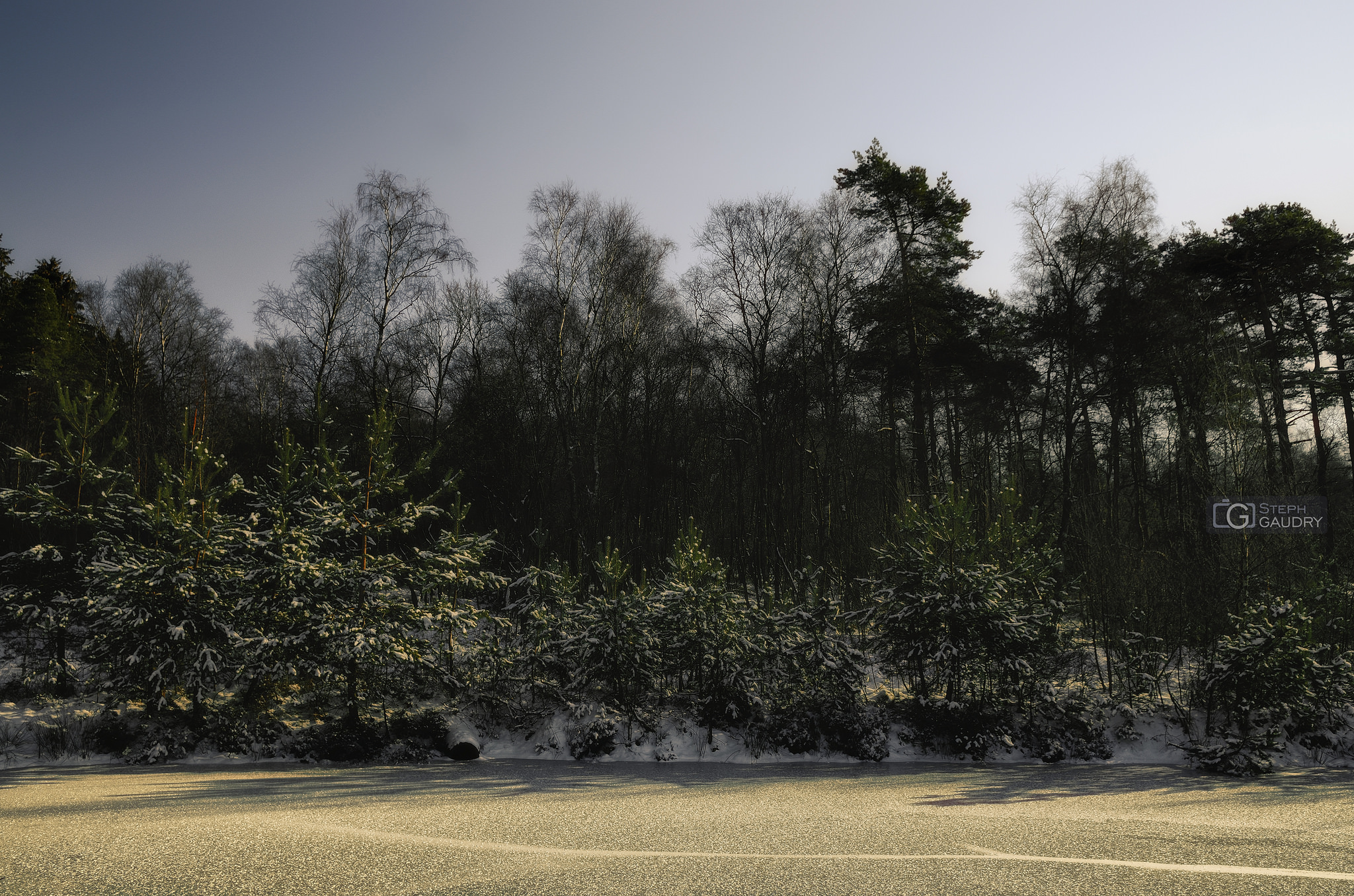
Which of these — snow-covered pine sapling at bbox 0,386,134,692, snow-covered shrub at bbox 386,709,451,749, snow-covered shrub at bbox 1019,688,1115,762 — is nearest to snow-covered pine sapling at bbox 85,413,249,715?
snow-covered pine sapling at bbox 0,386,134,692

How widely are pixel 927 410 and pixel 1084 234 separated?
20.3 ft

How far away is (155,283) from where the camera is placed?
22.9m

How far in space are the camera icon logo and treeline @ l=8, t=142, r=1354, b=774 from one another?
87 centimetres

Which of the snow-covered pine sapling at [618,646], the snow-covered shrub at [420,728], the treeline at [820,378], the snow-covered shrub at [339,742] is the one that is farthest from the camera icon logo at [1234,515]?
the snow-covered shrub at [339,742]

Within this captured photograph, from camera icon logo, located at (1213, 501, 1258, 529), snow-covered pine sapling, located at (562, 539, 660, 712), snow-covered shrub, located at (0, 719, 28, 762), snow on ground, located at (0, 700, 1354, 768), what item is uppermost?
camera icon logo, located at (1213, 501, 1258, 529)

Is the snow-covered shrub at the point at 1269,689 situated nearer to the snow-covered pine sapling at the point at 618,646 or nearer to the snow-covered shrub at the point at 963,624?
the snow-covered shrub at the point at 963,624

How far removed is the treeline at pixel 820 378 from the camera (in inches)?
681

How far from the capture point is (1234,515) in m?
11.9

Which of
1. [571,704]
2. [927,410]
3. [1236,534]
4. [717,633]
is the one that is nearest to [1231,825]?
[717,633]

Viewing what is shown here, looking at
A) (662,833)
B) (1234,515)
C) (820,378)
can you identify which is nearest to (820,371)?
(820,378)

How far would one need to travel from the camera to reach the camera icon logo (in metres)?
11.7

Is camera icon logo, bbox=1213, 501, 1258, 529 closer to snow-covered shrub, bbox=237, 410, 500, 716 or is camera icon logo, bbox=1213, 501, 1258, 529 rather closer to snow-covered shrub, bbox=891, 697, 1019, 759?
snow-covered shrub, bbox=891, 697, 1019, 759

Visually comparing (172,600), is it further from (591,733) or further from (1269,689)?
(1269,689)

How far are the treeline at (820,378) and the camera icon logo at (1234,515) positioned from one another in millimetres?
868
